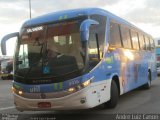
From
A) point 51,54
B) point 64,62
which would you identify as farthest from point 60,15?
point 64,62

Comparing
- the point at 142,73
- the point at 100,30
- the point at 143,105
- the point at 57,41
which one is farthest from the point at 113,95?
the point at 142,73

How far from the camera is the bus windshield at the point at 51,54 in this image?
9758 mm

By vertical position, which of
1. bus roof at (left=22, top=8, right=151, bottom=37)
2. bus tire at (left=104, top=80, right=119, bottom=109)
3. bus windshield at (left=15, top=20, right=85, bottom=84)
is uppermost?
bus roof at (left=22, top=8, right=151, bottom=37)

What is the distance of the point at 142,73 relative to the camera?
17.5 m

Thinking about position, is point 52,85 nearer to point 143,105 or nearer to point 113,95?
point 113,95

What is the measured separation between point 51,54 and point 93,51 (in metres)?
1.22

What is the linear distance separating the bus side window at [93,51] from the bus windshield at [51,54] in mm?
343

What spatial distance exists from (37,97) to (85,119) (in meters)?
1.59

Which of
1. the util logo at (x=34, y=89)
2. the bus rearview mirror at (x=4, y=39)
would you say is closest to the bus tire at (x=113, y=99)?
the util logo at (x=34, y=89)

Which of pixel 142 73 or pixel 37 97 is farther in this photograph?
pixel 142 73

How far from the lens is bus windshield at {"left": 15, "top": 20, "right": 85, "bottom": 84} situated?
384 inches

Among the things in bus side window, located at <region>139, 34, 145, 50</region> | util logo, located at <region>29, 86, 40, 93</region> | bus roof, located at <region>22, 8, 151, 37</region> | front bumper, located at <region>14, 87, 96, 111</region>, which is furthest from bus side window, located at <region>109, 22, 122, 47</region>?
bus side window, located at <region>139, 34, 145, 50</region>

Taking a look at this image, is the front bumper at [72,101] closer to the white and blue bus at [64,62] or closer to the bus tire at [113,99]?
the white and blue bus at [64,62]

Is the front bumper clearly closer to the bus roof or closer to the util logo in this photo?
the util logo
